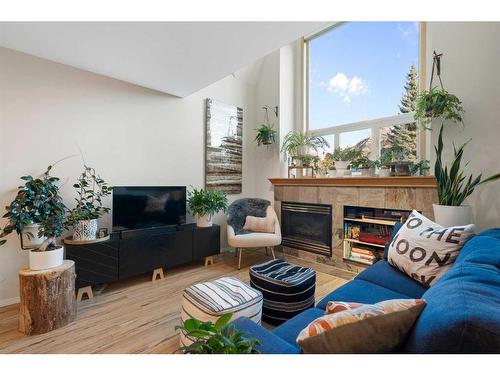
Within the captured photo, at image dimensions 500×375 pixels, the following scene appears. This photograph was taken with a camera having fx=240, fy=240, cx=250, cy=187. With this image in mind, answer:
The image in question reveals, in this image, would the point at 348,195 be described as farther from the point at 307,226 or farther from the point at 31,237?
the point at 31,237

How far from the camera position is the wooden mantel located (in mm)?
2495

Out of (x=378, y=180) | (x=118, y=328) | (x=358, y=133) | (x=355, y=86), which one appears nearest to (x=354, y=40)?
(x=355, y=86)

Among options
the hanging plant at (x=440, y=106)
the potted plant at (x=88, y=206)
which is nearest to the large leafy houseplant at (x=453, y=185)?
the hanging plant at (x=440, y=106)

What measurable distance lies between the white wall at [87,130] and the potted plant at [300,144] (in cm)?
134

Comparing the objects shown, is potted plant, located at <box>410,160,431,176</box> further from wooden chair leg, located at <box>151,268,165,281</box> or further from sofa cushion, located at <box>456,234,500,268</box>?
wooden chair leg, located at <box>151,268,165,281</box>

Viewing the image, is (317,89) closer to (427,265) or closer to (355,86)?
(355,86)

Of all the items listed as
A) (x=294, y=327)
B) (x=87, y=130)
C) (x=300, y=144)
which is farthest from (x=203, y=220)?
(x=294, y=327)

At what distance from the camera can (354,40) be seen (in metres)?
3.48

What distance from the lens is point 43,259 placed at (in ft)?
6.17

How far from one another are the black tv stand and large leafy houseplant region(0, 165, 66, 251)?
303mm

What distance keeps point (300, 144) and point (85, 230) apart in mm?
3010

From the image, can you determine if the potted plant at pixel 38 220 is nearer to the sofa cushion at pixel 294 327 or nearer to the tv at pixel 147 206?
the tv at pixel 147 206

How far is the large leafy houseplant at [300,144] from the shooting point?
12.4 feet
